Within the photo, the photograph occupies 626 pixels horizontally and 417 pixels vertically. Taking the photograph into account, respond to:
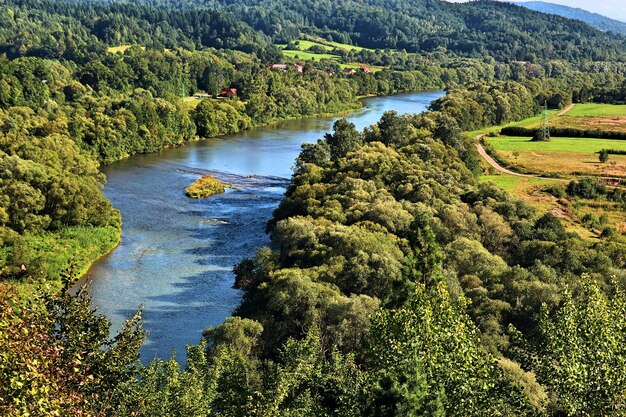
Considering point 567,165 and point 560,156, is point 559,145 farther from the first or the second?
point 567,165

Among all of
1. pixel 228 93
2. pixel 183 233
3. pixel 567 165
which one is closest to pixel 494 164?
pixel 567 165

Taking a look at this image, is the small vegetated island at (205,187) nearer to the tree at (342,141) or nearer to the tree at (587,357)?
the tree at (342,141)

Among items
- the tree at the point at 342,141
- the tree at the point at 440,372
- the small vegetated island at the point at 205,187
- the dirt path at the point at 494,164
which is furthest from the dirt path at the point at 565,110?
the tree at the point at 440,372

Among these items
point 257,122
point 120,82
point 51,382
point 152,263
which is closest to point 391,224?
point 152,263

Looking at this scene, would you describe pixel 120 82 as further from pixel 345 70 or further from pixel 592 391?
pixel 592 391

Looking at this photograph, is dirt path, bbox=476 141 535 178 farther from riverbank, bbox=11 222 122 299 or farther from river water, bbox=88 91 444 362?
riverbank, bbox=11 222 122 299

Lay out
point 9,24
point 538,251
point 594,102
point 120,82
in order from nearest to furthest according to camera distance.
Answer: point 538,251 < point 120,82 < point 594,102 < point 9,24
